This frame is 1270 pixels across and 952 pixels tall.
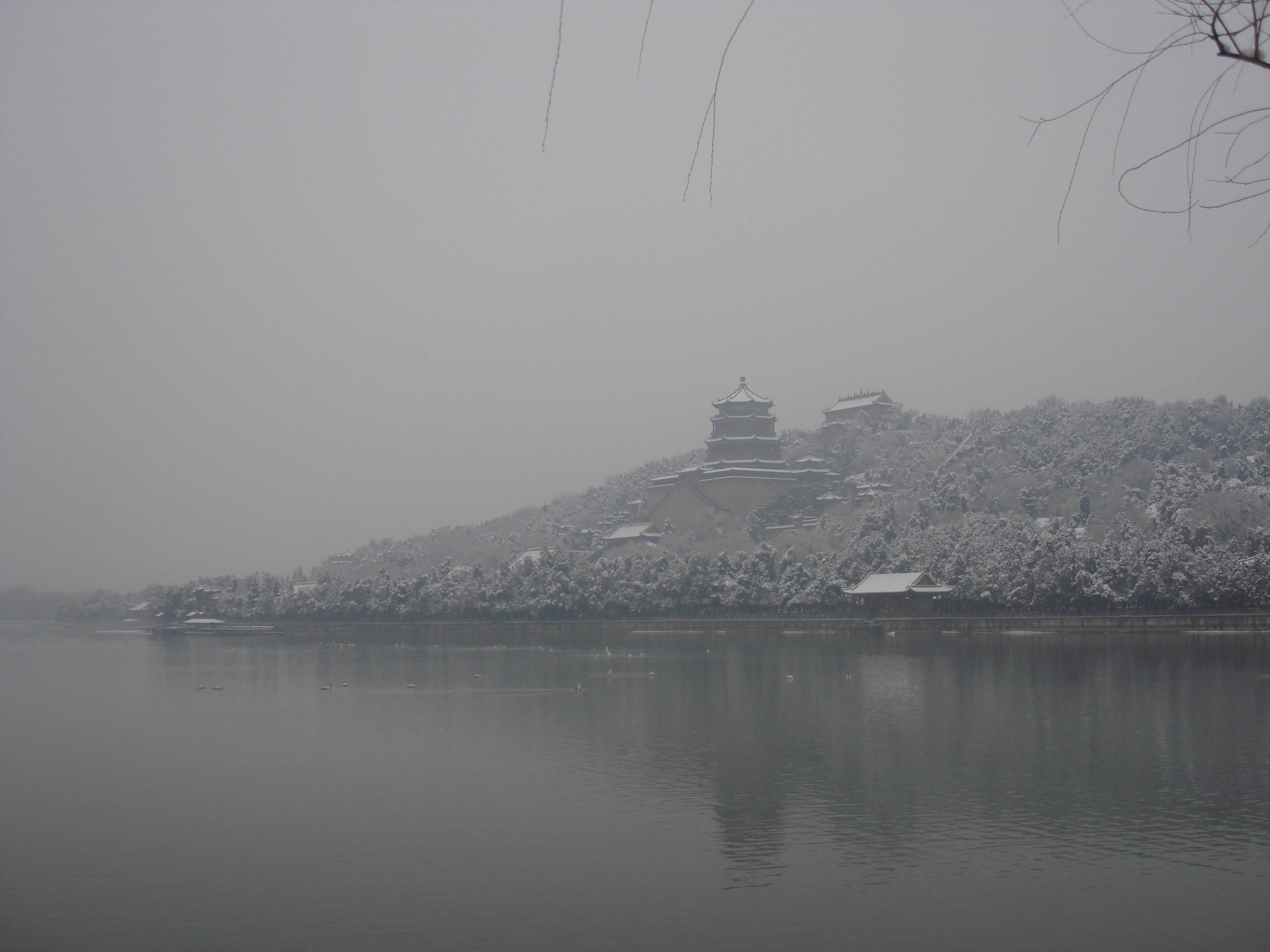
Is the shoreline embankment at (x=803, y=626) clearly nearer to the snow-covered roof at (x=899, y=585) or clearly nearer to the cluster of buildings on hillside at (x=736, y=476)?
the snow-covered roof at (x=899, y=585)

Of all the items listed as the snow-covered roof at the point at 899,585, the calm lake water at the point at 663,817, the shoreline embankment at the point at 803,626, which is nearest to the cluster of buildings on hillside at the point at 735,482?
the shoreline embankment at the point at 803,626

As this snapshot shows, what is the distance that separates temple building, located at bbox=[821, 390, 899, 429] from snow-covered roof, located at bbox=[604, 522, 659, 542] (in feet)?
78.0

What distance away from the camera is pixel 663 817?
1546 cm

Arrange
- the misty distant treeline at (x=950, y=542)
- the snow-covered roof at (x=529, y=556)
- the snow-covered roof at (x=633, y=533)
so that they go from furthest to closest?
1. the snow-covered roof at (x=633, y=533)
2. the snow-covered roof at (x=529, y=556)
3. the misty distant treeline at (x=950, y=542)

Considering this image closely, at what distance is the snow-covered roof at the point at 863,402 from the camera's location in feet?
314

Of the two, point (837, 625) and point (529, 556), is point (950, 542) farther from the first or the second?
point (529, 556)

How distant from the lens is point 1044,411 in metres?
84.9

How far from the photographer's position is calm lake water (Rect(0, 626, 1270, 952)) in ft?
37.2

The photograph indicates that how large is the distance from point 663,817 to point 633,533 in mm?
61983

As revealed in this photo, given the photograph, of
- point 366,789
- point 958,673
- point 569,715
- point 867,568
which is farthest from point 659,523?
point 366,789

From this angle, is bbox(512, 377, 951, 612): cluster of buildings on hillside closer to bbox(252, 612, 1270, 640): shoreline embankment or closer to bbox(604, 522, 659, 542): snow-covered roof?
bbox(604, 522, 659, 542): snow-covered roof

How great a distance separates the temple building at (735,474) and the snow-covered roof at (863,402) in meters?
14.9

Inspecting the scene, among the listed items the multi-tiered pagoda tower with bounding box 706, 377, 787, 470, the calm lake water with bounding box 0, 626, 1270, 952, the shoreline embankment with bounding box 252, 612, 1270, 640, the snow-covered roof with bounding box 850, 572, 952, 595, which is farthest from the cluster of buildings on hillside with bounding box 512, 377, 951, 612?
the calm lake water with bounding box 0, 626, 1270, 952

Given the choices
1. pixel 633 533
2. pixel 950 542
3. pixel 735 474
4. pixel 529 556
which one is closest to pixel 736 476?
pixel 735 474
